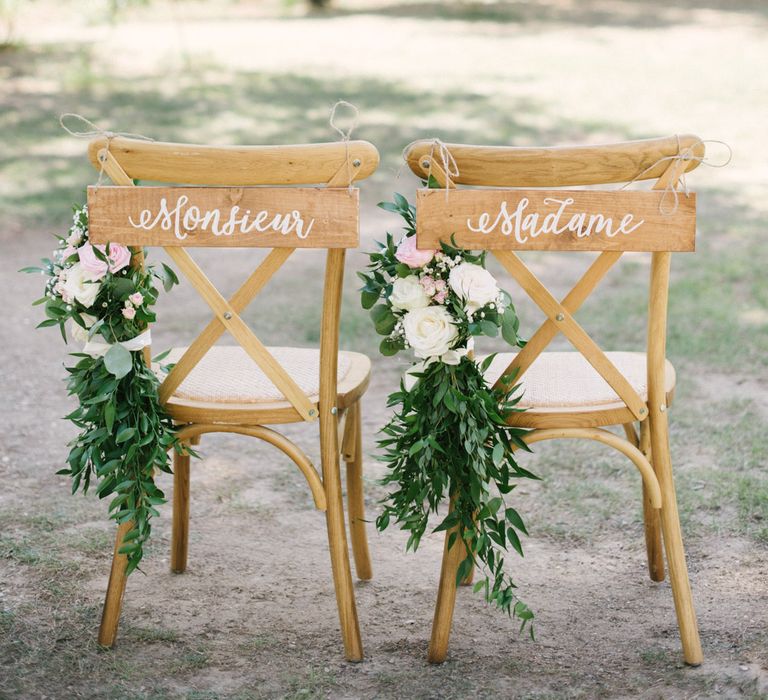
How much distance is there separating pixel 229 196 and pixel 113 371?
0.51 meters

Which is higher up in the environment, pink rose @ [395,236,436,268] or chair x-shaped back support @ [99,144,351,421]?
pink rose @ [395,236,436,268]

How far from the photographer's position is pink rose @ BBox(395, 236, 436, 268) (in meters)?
2.53

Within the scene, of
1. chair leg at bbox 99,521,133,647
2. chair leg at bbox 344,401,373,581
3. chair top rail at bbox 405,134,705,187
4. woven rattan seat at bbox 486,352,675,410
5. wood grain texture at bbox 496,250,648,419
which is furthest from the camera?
chair leg at bbox 344,401,373,581

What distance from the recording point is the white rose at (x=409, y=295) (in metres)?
2.53

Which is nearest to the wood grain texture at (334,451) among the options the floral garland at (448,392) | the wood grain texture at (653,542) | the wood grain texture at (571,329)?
the floral garland at (448,392)

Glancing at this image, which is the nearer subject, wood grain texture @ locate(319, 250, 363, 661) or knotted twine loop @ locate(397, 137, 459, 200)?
knotted twine loop @ locate(397, 137, 459, 200)

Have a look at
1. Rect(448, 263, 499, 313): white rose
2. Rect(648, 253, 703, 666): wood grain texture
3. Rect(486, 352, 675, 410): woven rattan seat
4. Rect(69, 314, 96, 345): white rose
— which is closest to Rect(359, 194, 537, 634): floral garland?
Rect(448, 263, 499, 313): white rose

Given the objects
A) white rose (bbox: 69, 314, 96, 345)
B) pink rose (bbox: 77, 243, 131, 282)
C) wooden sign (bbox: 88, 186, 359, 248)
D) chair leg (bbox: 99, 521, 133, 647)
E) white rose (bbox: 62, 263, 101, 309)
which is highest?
wooden sign (bbox: 88, 186, 359, 248)

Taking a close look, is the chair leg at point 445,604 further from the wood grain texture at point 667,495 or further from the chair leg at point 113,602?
the chair leg at point 113,602

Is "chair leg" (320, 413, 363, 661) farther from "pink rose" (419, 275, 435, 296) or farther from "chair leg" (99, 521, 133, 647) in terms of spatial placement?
"chair leg" (99, 521, 133, 647)

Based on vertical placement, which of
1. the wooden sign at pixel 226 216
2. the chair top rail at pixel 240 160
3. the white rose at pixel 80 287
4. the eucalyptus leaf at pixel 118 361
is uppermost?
the chair top rail at pixel 240 160

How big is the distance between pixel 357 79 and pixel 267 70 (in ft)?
4.18

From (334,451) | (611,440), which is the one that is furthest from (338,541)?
(611,440)

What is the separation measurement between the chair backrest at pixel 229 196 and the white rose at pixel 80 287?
0.10m
